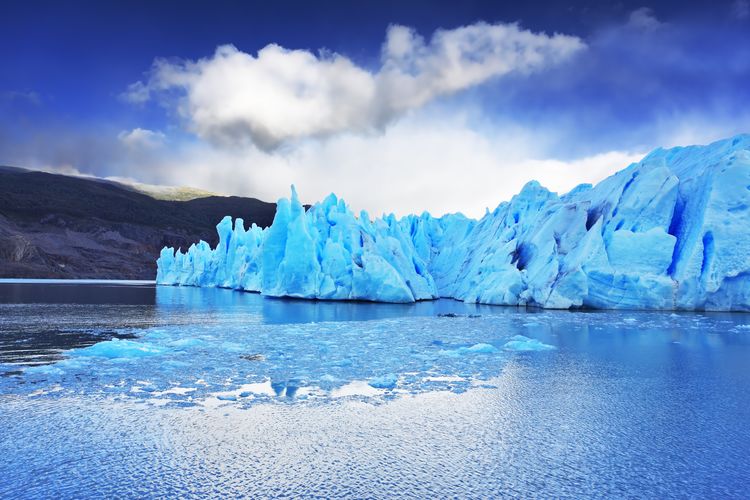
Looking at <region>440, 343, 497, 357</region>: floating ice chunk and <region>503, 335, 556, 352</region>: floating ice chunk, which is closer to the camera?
<region>440, 343, 497, 357</region>: floating ice chunk

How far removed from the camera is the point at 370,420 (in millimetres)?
5230

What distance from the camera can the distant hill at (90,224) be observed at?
7712 centimetres

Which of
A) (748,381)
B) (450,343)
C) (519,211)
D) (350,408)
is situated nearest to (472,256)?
(519,211)

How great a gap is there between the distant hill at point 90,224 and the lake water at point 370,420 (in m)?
76.4

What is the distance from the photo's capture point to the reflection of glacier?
21125mm

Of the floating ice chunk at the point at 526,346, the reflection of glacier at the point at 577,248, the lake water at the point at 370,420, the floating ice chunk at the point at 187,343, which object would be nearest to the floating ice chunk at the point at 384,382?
the lake water at the point at 370,420

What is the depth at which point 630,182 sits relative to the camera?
25922 mm

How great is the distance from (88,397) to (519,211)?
3110cm

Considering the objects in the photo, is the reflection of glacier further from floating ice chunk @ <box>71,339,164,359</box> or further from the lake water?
floating ice chunk @ <box>71,339,164,359</box>

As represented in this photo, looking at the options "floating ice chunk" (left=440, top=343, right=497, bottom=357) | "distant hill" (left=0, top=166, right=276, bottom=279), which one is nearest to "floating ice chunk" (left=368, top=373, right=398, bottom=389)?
"floating ice chunk" (left=440, top=343, right=497, bottom=357)

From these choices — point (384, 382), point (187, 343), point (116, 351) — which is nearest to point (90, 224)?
point (187, 343)

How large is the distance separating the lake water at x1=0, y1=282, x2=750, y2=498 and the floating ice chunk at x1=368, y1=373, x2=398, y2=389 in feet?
0.10

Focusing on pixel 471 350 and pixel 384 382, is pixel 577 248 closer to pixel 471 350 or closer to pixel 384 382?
pixel 471 350

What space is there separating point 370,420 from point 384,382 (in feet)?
5.36
